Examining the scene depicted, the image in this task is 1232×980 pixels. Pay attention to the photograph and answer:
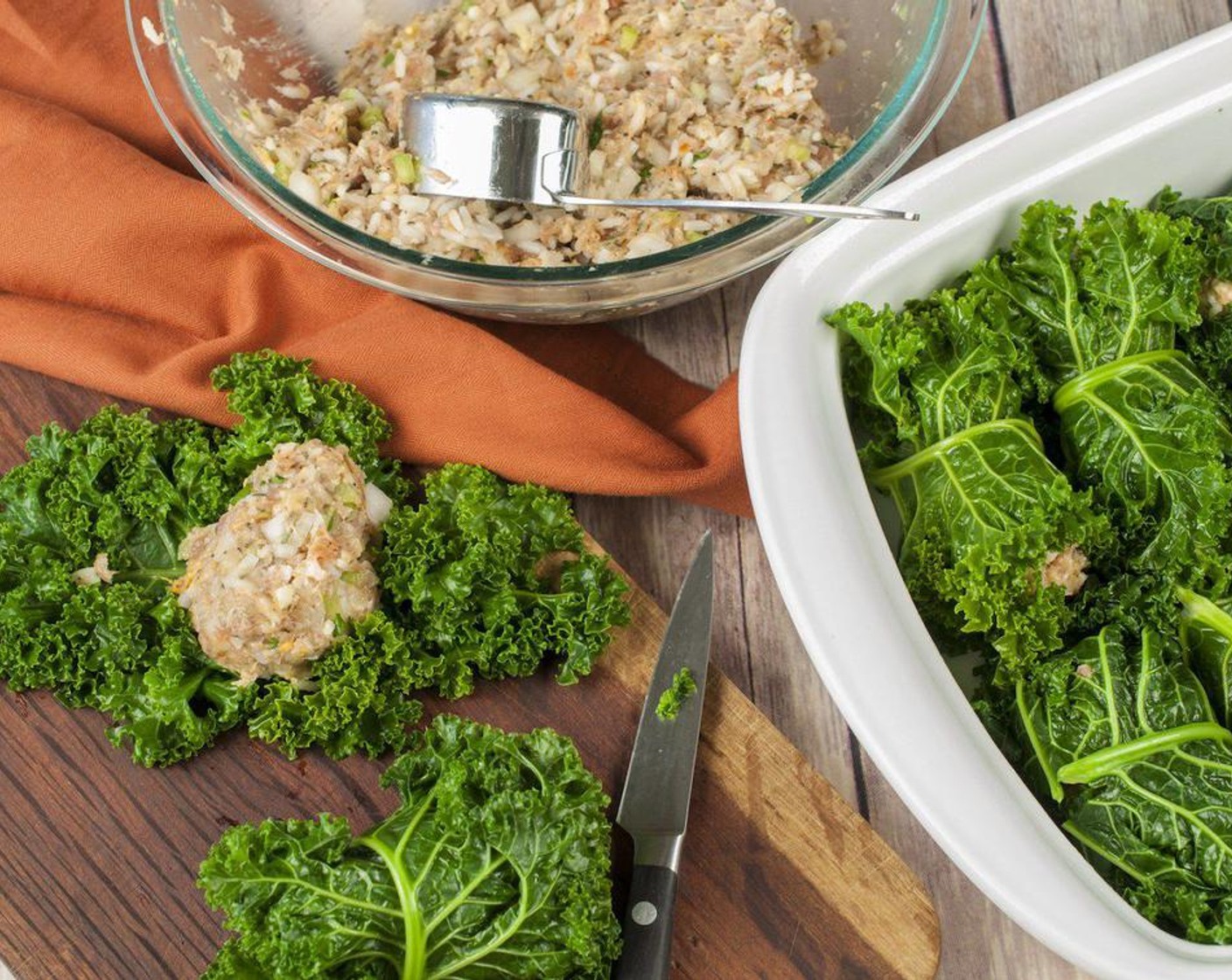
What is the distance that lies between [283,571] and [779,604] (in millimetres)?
1203

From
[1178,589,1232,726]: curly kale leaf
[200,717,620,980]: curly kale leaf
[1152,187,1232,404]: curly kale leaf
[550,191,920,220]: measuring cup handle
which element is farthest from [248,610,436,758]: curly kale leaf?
[1152,187,1232,404]: curly kale leaf

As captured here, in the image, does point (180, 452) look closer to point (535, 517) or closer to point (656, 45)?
point (535, 517)

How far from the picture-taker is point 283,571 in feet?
8.72

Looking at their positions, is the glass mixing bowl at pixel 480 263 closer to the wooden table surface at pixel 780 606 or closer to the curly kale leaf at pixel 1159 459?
the wooden table surface at pixel 780 606

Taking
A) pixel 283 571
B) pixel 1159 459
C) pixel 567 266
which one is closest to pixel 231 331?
pixel 283 571

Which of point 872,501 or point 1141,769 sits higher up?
point 872,501

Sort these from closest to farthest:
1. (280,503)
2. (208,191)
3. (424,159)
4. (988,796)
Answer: (988,796)
(280,503)
(424,159)
(208,191)

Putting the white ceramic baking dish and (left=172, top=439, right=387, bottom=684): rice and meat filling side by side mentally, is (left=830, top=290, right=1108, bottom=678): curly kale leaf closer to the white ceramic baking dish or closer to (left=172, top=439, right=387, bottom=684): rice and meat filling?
the white ceramic baking dish

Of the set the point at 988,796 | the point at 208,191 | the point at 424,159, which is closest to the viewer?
the point at 988,796

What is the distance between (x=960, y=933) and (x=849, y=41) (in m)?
2.18

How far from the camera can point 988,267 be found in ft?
9.31

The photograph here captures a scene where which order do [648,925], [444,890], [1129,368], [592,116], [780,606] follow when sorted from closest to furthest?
[444,890] < [648,925] < [1129,368] < [592,116] < [780,606]

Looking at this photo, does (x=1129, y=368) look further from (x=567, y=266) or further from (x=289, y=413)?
(x=289, y=413)


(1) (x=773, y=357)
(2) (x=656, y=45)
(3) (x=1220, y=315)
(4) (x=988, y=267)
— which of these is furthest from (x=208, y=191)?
(3) (x=1220, y=315)
